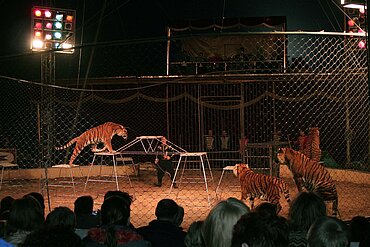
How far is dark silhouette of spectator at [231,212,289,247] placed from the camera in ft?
6.24

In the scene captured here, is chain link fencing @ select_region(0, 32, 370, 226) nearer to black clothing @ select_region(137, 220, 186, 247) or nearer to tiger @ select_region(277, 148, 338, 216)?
Answer: tiger @ select_region(277, 148, 338, 216)

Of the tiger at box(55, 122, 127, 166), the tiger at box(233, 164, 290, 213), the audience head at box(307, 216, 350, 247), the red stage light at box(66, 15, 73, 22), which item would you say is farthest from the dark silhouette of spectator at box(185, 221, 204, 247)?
the red stage light at box(66, 15, 73, 22)

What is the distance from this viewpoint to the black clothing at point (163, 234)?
3061 mm

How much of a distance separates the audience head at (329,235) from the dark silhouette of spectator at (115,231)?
927mm

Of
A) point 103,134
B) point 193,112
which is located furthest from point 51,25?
point 193,112

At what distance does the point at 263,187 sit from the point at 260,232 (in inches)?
225

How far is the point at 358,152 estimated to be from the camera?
1275cm

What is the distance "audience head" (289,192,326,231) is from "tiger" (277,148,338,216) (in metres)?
4.32

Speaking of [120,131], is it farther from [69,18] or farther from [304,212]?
[304,212]

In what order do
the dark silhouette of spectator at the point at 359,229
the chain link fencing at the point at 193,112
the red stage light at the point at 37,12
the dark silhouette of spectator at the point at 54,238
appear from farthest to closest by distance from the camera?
the chain link fencing at the point at 193,112, the red stage light at the point at 37,12, the dark silhouette of spectator at the point at 359,229, the dark silhouette of spectator at the point at 54,238

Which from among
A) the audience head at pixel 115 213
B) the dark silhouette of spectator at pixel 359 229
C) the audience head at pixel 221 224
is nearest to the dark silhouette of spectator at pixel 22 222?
the audience head at pixel 115 213

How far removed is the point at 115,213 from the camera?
3.11 m

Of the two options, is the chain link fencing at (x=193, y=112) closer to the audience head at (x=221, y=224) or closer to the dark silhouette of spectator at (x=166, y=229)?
the dark silhouette of spectator at (x=166, y=229)

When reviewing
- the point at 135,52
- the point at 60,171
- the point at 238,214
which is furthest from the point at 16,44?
the point at 238,214
